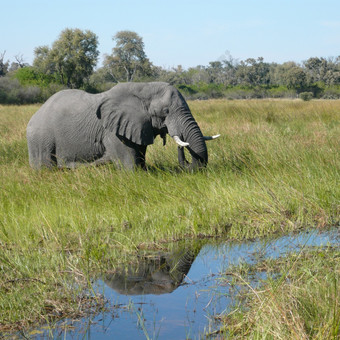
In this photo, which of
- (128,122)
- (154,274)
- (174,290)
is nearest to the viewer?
(174,290)

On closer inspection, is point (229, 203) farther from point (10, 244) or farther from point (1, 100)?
point (1, 100)

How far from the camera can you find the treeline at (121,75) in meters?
49.6

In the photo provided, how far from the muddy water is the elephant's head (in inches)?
110

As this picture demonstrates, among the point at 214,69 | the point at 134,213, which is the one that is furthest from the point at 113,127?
the point at 214,69

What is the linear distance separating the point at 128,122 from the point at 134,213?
240 centimetres

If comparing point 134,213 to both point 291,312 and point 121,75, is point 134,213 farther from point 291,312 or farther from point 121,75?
point 121,75

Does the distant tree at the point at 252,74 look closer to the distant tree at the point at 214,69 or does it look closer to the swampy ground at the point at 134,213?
the distant tree at the point at 214,69

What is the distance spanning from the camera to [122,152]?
324 inches

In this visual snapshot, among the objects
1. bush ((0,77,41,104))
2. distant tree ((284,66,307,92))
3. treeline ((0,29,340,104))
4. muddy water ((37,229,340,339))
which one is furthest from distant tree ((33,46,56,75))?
muddy water ((37,229,340,339))

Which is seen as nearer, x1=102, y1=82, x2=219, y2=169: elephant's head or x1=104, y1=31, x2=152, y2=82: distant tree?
x1=102, y1=82, x2=219, y2=169: elephant's head

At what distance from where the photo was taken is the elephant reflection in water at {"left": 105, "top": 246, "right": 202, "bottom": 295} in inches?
164

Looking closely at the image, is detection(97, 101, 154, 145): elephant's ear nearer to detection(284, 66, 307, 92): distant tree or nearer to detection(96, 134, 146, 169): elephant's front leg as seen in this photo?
detection(96, 134, 146, 169): elephant's front leg

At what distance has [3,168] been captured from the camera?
8.45 meters

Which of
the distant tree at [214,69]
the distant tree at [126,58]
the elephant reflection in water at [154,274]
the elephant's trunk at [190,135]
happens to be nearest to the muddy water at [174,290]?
the elephant reflection in water at [154,274]
